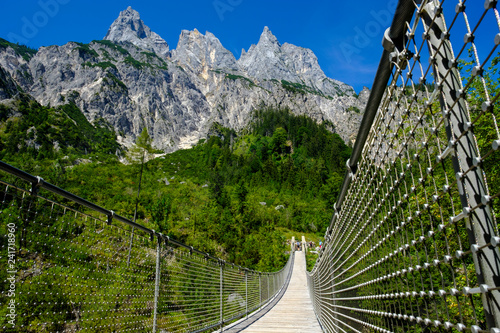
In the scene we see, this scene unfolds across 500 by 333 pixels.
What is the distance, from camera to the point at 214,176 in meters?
54.2

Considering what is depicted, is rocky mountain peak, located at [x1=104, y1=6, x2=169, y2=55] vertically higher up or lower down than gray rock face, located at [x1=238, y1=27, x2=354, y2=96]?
higher up

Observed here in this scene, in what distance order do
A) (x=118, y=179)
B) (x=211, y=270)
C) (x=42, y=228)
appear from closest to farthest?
(x=42, y=228) < (x=211, y=270) < (x=118, y=179)

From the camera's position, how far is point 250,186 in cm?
5556

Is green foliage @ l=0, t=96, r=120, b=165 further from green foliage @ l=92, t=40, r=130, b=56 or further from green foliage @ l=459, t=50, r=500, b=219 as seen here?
green foliage @ l=92, t=40, r=130, b=56

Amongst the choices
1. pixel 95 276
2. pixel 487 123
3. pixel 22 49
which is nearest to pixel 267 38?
pixel 22 49

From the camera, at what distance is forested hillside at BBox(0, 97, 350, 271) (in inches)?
912

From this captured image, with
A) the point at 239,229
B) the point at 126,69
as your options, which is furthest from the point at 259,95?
the point at 239,229

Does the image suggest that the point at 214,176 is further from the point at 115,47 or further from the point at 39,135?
the point at 115,47

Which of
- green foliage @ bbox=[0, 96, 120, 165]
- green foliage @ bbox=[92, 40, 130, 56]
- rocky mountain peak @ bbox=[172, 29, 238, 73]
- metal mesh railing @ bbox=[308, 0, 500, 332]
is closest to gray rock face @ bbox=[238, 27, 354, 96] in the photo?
rocky mountain peak @ bbox=[172, 29, 238, 73]

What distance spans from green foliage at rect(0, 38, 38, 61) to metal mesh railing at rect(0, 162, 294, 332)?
128 m

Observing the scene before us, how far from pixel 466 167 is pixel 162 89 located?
12266 cm

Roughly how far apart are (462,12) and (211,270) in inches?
215

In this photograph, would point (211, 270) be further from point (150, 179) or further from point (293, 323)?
point (150, 179)

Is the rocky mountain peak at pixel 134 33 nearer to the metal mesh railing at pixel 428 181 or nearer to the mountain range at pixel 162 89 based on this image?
the mountain range at pixel 162 89
